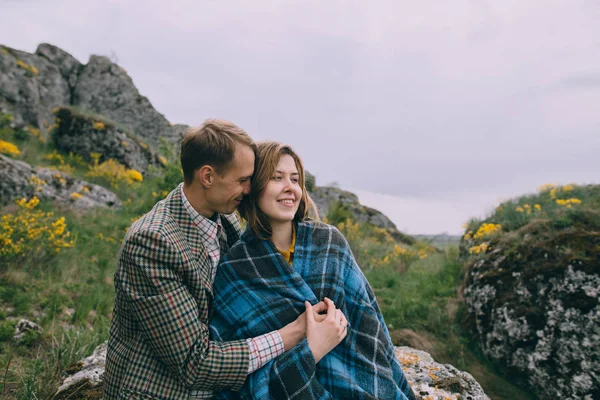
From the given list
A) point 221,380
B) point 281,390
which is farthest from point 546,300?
point 221,380

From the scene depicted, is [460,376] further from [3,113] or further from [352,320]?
[3,113]

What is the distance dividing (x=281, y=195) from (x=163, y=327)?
0.88 m

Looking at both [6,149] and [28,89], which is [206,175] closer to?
[6,149]

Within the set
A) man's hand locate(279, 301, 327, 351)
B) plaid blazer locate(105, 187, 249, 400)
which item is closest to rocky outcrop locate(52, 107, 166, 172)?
plaid blazer locate(105, 187, 249, 400)

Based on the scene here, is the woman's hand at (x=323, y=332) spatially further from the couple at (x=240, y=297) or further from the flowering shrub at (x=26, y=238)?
the flowering shrub at (x=26, y=238)

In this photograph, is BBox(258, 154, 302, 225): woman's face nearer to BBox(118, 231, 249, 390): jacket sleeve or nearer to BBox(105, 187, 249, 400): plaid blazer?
BBox(105, 187, 249, 400): plaid blazer

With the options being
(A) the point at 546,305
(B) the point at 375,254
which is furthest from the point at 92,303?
(B) the point at 375,254

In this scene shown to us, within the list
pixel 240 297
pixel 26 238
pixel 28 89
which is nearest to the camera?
pixel 240 297

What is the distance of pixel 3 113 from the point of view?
451 inches

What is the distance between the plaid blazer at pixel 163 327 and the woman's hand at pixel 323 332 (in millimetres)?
294

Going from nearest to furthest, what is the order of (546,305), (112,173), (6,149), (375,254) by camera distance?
(546,305) → (375,254) → (6,149) → (112,173)

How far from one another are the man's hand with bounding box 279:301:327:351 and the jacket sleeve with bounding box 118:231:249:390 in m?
0.20

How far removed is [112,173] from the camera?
35.3ft

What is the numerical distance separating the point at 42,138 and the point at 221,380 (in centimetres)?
1258
